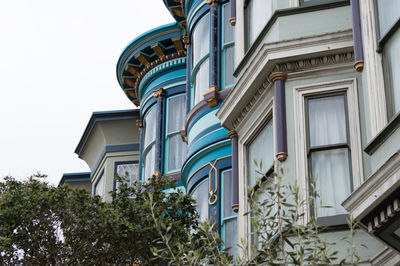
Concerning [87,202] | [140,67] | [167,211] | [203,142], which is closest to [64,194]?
[87,202]

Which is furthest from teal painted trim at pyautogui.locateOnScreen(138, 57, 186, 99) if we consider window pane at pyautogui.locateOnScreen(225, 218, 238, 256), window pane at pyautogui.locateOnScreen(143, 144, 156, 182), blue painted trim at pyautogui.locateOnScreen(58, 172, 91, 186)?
window pane at pyautogui.locateOnScreen(225, 218, 238, 256)

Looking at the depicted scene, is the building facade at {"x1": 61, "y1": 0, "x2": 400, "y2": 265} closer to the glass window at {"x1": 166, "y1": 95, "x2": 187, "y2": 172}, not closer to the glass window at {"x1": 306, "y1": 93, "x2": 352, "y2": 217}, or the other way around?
the glass window at {"x1": 306, "y1": 93, "x2": 352, "y2": 217}

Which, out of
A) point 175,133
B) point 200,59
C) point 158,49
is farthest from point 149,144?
point 200,59

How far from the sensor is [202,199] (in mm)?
21984

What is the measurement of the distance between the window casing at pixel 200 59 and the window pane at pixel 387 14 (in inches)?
353

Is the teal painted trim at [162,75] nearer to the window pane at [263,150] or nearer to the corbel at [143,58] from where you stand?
the corbel at [143,58]

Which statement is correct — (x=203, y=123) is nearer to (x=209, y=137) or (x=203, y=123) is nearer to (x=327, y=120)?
(x=209, y=137)

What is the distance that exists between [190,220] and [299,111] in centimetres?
487

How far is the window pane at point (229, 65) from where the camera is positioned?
22.9m

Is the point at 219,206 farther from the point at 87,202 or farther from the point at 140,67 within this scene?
the point at 140,67

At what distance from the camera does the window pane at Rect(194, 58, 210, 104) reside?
23.8 m

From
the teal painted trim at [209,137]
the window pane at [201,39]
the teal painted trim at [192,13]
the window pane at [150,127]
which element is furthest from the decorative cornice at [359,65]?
the window pane at [150,127]

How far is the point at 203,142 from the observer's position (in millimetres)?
22516

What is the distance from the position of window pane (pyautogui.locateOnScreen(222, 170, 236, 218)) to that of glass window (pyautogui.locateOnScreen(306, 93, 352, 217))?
469 centimetres
